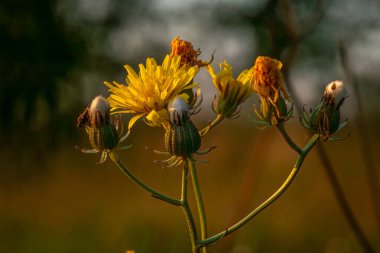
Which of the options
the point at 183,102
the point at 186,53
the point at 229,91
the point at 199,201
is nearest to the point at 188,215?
the point at 199,201

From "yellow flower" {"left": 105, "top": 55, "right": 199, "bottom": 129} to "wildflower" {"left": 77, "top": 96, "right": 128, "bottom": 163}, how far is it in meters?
0.03

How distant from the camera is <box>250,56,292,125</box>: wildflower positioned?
60.2 inches

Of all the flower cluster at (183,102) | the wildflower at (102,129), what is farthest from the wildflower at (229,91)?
the wildflower at (102,129)

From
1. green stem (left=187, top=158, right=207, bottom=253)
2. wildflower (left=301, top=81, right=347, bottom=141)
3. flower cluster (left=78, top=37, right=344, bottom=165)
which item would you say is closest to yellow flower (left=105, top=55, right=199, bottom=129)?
flower cluster (left=78, top=37, right=344, bottom=165)

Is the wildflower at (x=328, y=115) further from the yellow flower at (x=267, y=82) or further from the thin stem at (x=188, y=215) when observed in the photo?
the thin stem at (x=188, y=215)

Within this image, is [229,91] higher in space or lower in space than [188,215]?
higher

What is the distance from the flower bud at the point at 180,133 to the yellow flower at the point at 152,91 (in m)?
0.05

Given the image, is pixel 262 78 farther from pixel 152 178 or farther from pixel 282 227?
pixel 152 178

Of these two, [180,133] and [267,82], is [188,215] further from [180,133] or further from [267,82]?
[267,82]

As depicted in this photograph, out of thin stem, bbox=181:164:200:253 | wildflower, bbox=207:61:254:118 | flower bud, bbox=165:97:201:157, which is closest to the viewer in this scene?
thin stem, bbox=181:164:200:253

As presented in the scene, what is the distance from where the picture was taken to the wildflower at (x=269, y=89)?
153 centimetres

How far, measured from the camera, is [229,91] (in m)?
1.59

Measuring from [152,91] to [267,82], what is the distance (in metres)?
0.27

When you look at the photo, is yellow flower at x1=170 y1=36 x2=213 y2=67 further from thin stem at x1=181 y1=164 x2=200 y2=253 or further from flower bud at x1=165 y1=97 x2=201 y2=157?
thin stem at x1=181 y1=164 x2=200 y2=253
